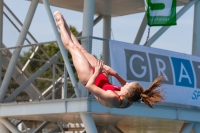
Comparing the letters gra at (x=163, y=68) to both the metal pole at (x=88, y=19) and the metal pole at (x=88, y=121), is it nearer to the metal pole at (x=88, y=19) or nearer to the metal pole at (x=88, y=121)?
the metal pole at (x=88, y=19)

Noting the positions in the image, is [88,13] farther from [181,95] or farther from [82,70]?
[82,70]

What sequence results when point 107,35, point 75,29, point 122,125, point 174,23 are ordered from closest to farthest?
point 174,23, point 122,125, point 107,35, point 75,29

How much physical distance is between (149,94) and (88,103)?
278 inches

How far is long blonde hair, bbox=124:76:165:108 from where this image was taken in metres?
11.6

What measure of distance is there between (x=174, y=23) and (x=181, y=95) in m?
2.71

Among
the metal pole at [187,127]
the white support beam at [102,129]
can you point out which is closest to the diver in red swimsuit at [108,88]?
the metal pole at [187,127]

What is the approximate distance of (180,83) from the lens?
20906 mm

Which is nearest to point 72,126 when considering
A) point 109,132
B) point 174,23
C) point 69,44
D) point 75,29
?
point 109,132

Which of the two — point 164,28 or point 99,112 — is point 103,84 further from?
point 164,28

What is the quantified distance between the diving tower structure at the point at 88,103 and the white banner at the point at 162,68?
262 mm

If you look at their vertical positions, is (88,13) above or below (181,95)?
above

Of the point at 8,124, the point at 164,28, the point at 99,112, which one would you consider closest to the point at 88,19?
the point at 99,112

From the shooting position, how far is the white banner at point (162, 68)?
1953 centimetres

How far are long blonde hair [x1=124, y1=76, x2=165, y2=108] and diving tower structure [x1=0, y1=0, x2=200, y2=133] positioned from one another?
6.87 meters
